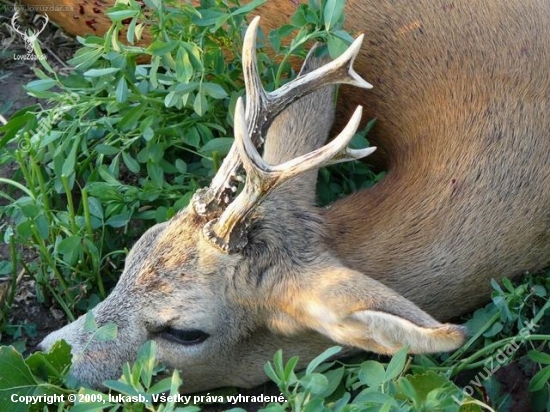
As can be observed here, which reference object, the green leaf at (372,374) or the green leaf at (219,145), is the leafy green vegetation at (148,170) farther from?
the green leaf at (372,374)

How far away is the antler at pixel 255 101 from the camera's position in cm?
399

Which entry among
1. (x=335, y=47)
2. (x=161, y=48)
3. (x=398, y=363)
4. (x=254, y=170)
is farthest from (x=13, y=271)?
(x=398, y=363)

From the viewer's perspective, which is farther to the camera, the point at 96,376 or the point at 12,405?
the point at 96,376

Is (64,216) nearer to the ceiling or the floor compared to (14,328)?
nearer to the ceiling

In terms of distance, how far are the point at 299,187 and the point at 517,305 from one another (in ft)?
3.15

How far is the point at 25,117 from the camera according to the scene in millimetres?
4965

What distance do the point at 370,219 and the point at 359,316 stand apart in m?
0.75

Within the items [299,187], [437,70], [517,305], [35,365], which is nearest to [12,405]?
[35,365]

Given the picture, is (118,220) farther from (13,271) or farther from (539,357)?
(539,357)

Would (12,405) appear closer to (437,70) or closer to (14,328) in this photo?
(14,328)

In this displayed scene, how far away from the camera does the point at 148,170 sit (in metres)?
4.94

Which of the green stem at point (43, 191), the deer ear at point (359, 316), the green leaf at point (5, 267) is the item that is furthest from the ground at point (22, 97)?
the deer ear at point (359, 316)

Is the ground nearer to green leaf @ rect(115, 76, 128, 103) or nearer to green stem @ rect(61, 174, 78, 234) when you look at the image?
green stem @ rect(61, 174, 78, 234)

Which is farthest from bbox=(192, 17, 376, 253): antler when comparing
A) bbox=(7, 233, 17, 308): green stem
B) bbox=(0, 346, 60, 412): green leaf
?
bbox=(7, 233, 17, 308): green stem
